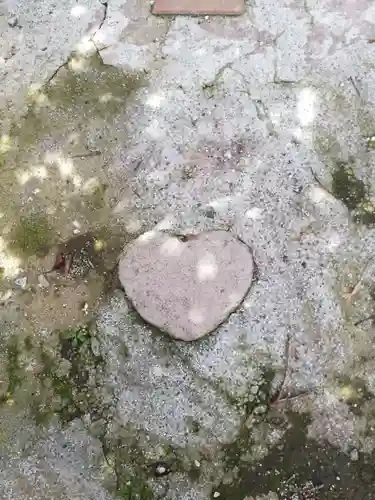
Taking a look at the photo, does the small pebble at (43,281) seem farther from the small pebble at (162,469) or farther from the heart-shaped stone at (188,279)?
the small pebble at (162,469)

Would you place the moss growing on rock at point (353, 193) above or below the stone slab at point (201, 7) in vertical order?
below

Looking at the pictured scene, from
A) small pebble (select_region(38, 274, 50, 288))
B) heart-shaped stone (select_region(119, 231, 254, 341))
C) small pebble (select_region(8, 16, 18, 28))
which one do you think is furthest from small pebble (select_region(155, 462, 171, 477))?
small pebble (select_region(8, 16, 18, 28))

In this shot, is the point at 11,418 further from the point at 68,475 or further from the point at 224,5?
the point at 224,5

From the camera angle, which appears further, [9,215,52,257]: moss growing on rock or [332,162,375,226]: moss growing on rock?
[9,215,52,257]: moss growing on rock

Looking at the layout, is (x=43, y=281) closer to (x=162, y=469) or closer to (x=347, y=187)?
(x=162, y=469)

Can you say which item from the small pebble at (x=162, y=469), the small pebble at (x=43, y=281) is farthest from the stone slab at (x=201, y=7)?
the small pebble at (x=162, y=469)

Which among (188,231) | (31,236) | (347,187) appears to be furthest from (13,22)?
(347,187)

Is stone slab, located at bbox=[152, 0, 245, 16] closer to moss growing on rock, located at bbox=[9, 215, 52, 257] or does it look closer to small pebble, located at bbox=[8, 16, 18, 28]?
small pebble, located at bbox=[8, 16, 18, 28]
